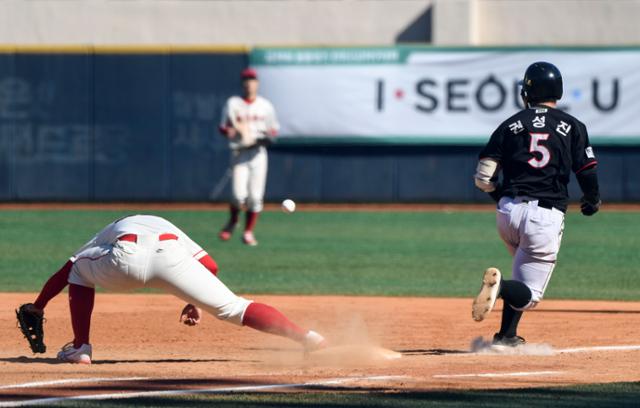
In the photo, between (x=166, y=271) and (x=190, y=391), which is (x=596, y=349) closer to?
(x=166, y=271)

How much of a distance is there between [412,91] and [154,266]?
15.8m

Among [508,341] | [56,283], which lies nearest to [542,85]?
[508,341]

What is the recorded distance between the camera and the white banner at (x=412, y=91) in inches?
850

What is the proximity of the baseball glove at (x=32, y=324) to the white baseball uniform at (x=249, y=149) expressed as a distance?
26.6 feet

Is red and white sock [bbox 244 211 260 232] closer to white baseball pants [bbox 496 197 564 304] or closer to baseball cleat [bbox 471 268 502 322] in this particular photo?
white baseball pants [bbox 496 197 564 304]

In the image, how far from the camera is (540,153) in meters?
7.04

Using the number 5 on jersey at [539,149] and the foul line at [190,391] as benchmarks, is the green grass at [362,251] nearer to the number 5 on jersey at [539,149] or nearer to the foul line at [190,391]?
the number 5 on jersey at [539,149]

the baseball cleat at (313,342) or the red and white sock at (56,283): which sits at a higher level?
the red and white sock at (56,283)

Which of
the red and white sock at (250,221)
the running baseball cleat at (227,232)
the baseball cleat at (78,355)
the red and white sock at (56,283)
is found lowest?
the running baseball cleat at (227,232)

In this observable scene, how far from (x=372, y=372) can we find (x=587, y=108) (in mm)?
15848

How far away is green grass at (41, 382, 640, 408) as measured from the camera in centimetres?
542

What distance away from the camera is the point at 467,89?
21953 mm

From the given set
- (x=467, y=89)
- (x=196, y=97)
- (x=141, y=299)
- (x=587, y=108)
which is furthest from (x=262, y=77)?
(x=141, y=299)

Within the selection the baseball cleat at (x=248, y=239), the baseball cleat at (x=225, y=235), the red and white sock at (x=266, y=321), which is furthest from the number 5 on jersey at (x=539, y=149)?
the baseball cleat at (x=225, y=235)
